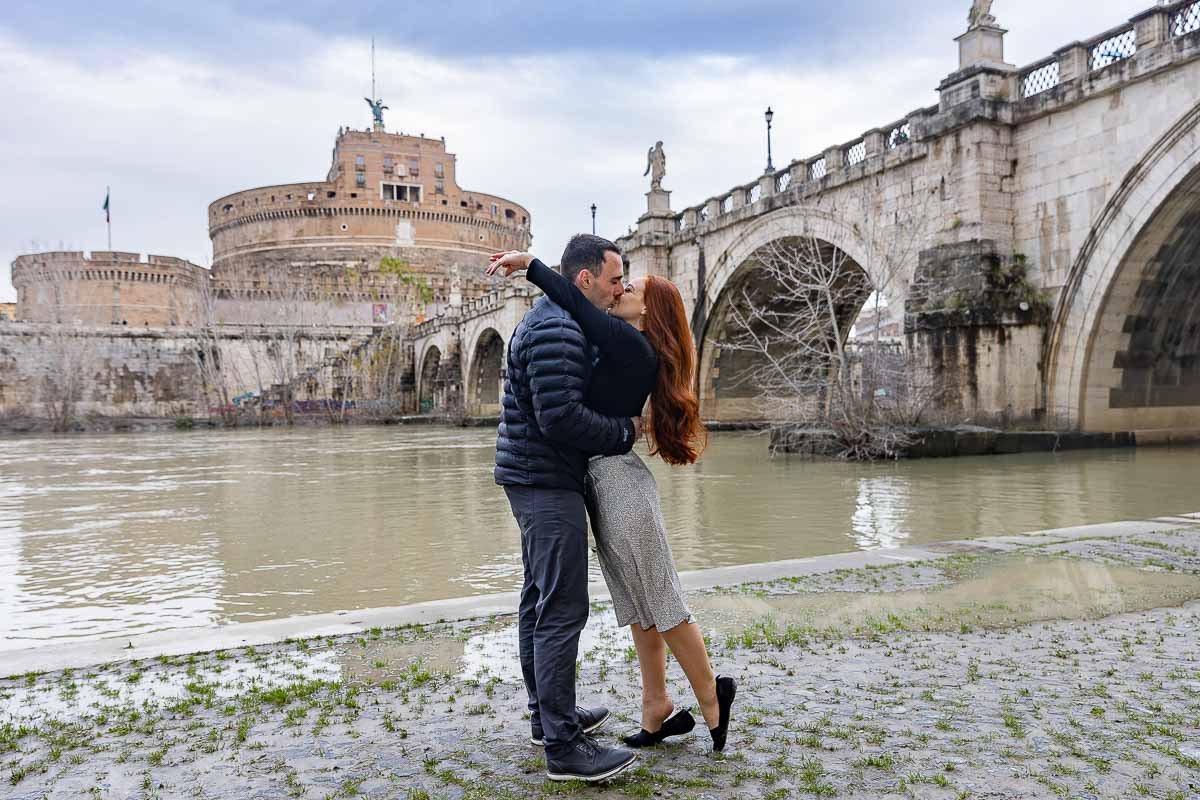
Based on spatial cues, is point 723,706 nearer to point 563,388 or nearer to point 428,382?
point 563,388

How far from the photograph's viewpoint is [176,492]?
1337 cm

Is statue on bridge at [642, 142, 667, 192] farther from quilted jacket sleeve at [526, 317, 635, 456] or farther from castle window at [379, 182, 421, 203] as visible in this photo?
castle window at [379, 182, 421, 203]

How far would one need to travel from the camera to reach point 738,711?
10.2ft

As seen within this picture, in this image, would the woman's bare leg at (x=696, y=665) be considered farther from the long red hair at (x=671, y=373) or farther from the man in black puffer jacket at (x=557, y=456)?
the long red hair at (x=671, y=373)

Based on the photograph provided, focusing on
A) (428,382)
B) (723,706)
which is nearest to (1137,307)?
(723,706)

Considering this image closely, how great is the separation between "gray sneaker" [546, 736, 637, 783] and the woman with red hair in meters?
0.24

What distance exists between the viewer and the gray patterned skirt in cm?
297

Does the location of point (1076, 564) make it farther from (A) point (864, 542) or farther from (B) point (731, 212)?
→ (B) point (731, 212)

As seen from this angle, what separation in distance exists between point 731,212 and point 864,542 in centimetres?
2089

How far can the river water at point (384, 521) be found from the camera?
6.21 m

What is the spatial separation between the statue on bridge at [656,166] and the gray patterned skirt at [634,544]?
94.2 feet

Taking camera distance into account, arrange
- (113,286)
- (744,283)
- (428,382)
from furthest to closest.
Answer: (113,286)
(428,382)
(744,283)

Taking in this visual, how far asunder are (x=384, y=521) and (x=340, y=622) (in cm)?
560

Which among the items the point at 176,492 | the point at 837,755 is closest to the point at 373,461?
the point at 176,492
